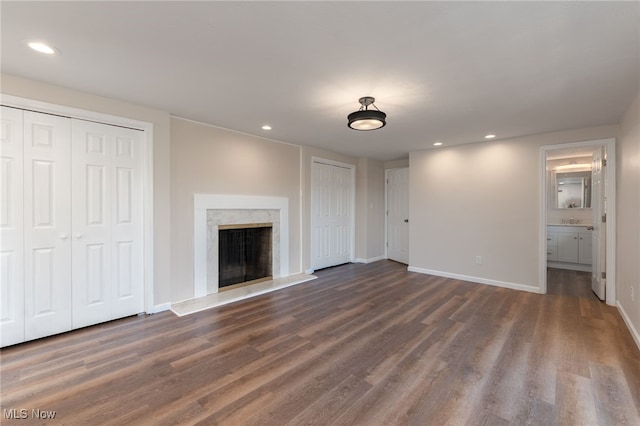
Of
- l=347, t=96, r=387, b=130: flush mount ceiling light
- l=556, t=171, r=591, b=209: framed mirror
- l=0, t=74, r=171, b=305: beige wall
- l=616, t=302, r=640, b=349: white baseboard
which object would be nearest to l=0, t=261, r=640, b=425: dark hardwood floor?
l=616, t=302, r=640, b=349: white baseboard

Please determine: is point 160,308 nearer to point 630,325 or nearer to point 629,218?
point 630,325

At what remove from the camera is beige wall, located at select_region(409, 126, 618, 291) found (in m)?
4.19

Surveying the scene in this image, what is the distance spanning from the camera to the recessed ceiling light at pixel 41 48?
6.38ft

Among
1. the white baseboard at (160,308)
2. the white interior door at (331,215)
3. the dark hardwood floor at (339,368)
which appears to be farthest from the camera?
the white interior door at (331,215)

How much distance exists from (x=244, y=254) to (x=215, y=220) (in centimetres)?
84

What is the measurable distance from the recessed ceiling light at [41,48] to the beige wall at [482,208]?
5.06 m

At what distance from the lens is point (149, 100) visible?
2.99m

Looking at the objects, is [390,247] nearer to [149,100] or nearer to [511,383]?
[511,383]

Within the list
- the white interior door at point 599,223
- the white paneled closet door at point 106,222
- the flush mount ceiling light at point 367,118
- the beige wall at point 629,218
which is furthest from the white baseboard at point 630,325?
the white paneled closet door at point 106,222

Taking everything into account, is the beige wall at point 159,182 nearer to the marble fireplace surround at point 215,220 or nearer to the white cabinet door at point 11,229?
the marble fireplace surround at point 215,220

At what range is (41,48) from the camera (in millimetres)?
2010

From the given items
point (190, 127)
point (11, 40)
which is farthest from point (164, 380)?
point (190, 127)

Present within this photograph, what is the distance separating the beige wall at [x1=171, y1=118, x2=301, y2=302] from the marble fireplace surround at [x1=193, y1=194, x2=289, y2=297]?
0.28 ft

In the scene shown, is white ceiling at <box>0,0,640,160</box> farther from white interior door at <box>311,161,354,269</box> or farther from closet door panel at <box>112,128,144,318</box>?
white interior door at <box>311,161,354,269</box>
